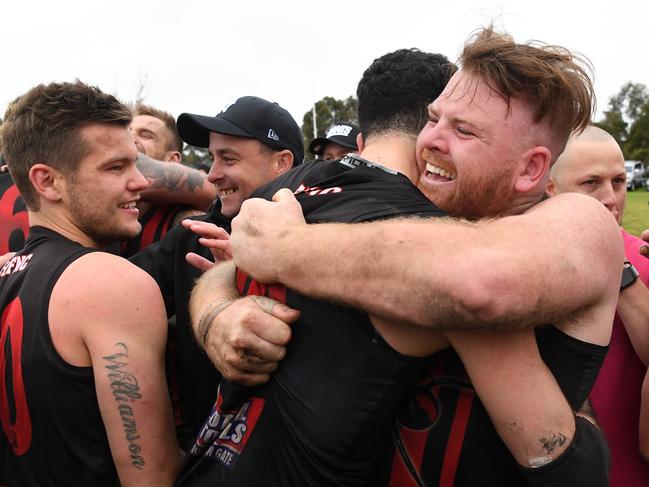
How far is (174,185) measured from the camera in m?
4.15

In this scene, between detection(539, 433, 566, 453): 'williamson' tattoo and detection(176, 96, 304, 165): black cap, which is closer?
detection(539, 433, 566, 453): 'williamson' tattoo

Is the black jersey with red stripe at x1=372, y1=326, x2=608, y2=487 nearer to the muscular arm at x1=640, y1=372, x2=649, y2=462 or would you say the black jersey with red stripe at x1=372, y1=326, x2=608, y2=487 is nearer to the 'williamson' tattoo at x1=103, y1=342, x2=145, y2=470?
the muscular arm at x1=640, y1=372, x2=649, y2=462

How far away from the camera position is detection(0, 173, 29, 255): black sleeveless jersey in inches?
165

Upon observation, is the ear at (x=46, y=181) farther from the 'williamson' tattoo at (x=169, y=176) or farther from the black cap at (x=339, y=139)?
the black cap at (x=339, y=139)

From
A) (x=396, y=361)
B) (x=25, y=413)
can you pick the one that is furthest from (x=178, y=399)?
(x=396, y=361)

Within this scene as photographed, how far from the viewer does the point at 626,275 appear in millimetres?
2283

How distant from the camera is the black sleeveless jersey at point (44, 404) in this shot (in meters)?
2.18

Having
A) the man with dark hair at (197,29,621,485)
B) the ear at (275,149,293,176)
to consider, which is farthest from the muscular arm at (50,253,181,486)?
the ear at (275,149,293,176)

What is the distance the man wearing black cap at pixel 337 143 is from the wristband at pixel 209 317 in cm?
407

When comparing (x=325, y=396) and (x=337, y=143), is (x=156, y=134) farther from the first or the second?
(x=325, y=396)

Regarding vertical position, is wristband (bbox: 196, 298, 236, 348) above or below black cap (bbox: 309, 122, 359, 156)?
above

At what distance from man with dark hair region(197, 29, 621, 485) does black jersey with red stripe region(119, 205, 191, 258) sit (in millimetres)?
2554

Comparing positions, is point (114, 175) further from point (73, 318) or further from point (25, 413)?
point (25, 413)

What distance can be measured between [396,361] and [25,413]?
1557 mm
